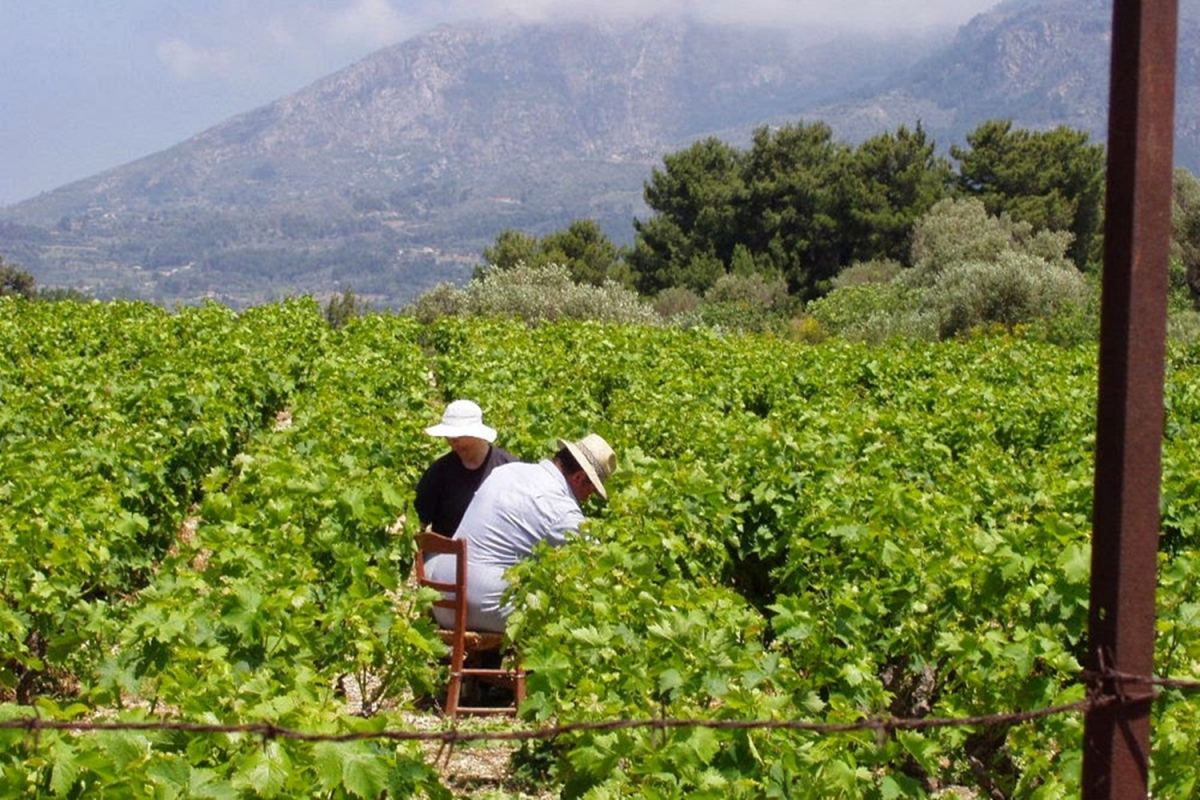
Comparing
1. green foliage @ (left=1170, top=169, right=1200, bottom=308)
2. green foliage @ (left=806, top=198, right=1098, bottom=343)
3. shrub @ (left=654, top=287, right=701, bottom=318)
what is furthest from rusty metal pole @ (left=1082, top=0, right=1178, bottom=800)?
shrub @ (left=654, top=287, right=701, bottom=318)

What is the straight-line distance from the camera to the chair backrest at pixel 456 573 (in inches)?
243

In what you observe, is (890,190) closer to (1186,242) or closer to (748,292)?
(748,292)

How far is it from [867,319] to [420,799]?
93.3 ft

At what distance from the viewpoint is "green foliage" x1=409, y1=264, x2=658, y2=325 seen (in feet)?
99.1

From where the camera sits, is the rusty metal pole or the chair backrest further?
the chair backrest

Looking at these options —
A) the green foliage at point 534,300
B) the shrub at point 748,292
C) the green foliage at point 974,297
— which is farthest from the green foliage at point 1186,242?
the green foliage at point 534,300

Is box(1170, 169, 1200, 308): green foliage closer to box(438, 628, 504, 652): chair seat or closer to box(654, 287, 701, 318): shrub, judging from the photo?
box(654, 287, 701, 318): shrub

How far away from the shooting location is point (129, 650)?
197 inches

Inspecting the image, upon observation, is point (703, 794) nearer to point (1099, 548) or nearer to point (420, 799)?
point (1099, 548)

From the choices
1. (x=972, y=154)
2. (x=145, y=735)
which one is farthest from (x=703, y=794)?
(x=972, y=154)

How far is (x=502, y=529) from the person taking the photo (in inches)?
257

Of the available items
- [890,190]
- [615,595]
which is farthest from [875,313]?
[615,595]

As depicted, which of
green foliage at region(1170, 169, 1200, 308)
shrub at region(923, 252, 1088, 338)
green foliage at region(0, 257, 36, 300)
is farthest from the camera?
green foliage at region(0, 257, 36, 300)

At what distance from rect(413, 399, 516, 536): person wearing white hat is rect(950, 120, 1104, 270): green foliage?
42.9 meters
